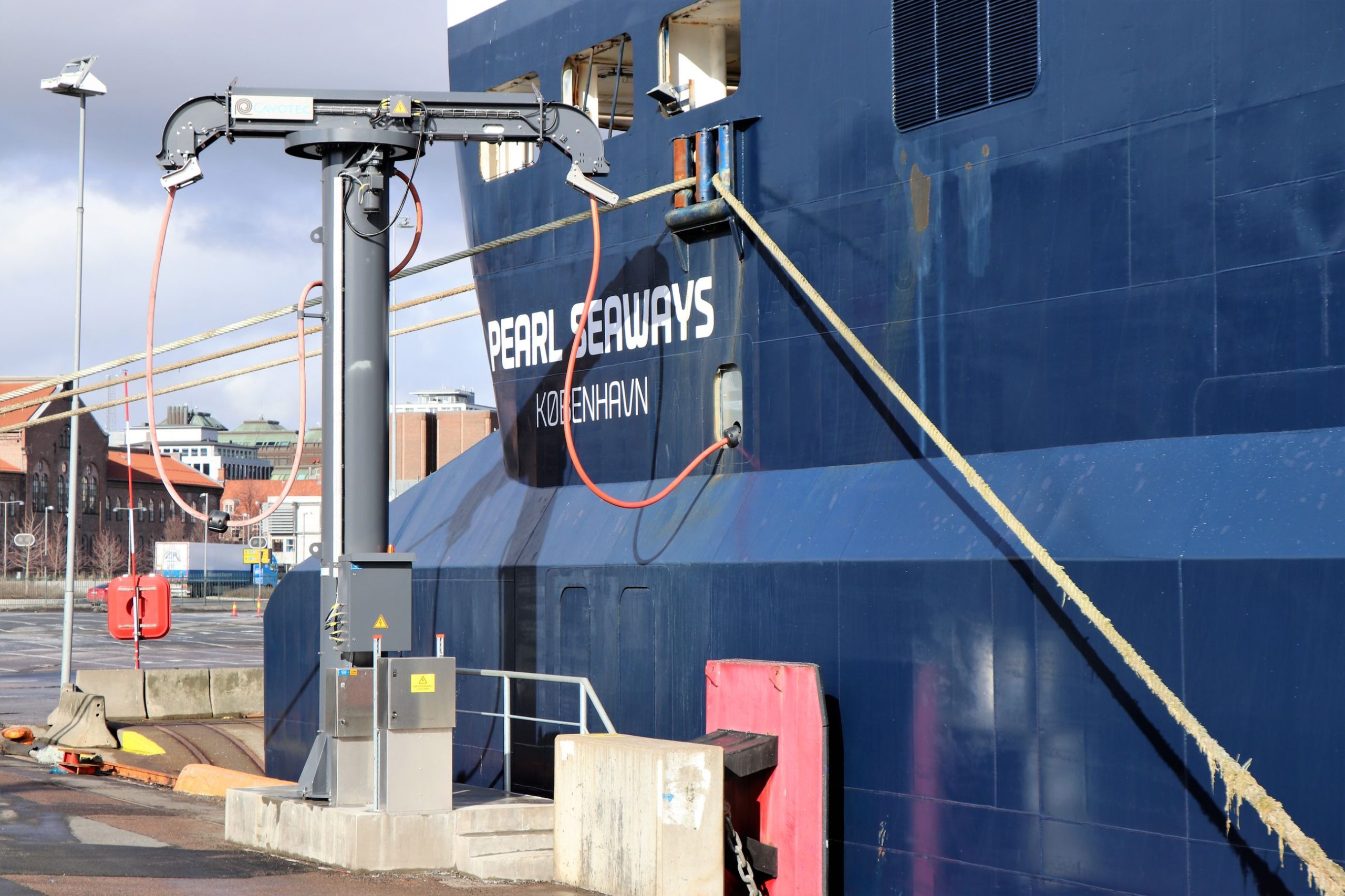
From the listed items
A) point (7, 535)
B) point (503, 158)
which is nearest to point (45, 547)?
point (7, 535)

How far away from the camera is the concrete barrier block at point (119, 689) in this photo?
20609 millimetres

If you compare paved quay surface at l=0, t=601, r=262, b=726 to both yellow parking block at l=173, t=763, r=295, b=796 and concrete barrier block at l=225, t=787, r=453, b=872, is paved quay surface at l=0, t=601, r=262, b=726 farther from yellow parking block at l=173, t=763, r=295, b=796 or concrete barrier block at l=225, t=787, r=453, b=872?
concrete barrier block at l=225, t=787, r=453, b=872

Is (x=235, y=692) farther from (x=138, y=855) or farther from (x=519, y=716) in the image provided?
(x=138, y=855)

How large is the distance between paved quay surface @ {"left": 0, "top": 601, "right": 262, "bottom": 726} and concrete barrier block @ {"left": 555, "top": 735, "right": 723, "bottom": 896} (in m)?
15.8

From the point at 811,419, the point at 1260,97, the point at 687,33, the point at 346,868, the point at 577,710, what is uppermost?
the point at 687,33

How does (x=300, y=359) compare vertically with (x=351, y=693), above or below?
above

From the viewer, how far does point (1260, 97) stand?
7.46 metres

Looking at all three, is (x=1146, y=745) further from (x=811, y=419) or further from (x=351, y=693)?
(x=351, y=693)

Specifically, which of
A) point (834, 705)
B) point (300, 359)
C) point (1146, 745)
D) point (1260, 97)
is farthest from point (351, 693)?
point (1260, 97)

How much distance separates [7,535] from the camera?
104 metres

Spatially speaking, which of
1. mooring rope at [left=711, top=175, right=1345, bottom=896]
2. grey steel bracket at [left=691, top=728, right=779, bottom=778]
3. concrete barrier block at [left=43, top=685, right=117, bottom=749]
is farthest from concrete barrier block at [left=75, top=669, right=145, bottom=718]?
mooring rope at [left=711, top=175, right=1345, bottom=896]

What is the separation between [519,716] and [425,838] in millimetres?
2143

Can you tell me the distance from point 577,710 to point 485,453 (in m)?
3.65

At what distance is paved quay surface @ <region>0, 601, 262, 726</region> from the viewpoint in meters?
28.1
